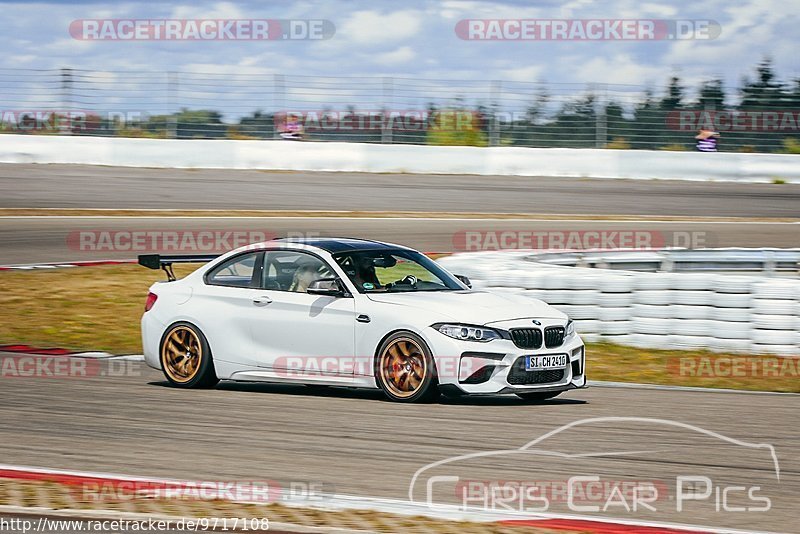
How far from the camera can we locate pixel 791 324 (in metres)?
11.3

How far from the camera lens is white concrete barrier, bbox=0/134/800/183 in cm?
2750

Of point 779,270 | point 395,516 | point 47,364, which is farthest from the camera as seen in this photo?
point 779,270

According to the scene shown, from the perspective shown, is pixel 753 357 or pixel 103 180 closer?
pixel 753 357

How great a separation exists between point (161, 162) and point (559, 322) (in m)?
19.9

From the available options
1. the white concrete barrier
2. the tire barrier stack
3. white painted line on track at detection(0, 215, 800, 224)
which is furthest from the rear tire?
the white concrete barrier

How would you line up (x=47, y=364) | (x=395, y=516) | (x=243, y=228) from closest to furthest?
(x=395, y=516) < (x=47, y=364) < (x=243, y=228)

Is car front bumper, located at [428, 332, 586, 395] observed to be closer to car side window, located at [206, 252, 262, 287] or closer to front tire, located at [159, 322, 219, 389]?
car side window, located at [206, 252, 262, 287]

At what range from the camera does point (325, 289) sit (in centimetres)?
913

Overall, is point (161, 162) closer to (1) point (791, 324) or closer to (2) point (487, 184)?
(2) point (487, 184)

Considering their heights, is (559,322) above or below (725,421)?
above

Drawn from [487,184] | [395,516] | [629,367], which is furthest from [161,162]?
[395,516]

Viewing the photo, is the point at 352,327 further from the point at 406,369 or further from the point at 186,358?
the point at 186,358

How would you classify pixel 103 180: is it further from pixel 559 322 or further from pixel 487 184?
pixel 559 322

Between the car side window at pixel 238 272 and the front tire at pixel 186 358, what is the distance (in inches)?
18.1
